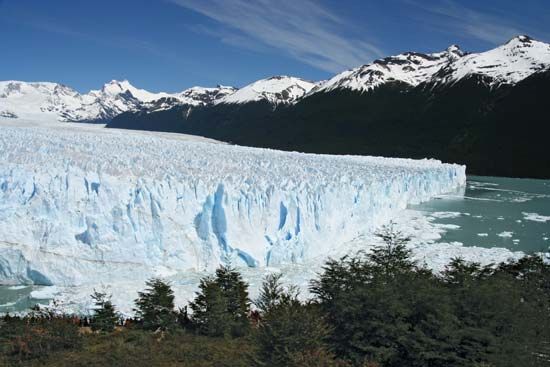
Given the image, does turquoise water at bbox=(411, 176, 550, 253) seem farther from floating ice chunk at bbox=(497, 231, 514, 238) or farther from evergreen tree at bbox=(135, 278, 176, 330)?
evergreen tree at bbox=(135, 278, 176, 330)

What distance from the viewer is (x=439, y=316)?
7113mm

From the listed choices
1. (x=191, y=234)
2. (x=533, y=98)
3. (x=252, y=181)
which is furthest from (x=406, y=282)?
(x=533, y=98)

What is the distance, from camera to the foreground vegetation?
695cm

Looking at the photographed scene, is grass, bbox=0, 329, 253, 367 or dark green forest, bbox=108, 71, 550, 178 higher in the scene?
dark green forest, bbox=108, 71, 550, 178

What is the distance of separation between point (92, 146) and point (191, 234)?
10179 mm

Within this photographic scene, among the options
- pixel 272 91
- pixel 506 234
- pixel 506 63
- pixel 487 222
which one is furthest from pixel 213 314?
pixel 272 91

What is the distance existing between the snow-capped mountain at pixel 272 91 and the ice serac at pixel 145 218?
12276 centimetres

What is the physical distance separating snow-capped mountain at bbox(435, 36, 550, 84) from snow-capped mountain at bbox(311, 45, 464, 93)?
29.7 ft

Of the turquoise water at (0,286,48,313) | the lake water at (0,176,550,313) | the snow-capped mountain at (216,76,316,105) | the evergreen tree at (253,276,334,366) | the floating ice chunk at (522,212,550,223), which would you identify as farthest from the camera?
the snow-capped mountain at (216,76,316,105)

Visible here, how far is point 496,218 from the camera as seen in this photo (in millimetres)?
23938

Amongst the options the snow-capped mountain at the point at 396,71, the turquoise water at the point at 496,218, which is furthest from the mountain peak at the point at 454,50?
the turquoise water at the point at 496,218

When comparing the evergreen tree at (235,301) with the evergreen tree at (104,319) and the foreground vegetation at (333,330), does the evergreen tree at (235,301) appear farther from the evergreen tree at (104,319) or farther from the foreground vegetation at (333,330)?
the evergreen tree at (104,319)

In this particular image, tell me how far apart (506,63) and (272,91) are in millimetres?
72018

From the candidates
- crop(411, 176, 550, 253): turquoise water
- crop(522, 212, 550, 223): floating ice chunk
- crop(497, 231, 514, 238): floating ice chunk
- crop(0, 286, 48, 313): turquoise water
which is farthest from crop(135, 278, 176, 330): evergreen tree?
crop(522, 212, 550, 223): floating ice chunk
